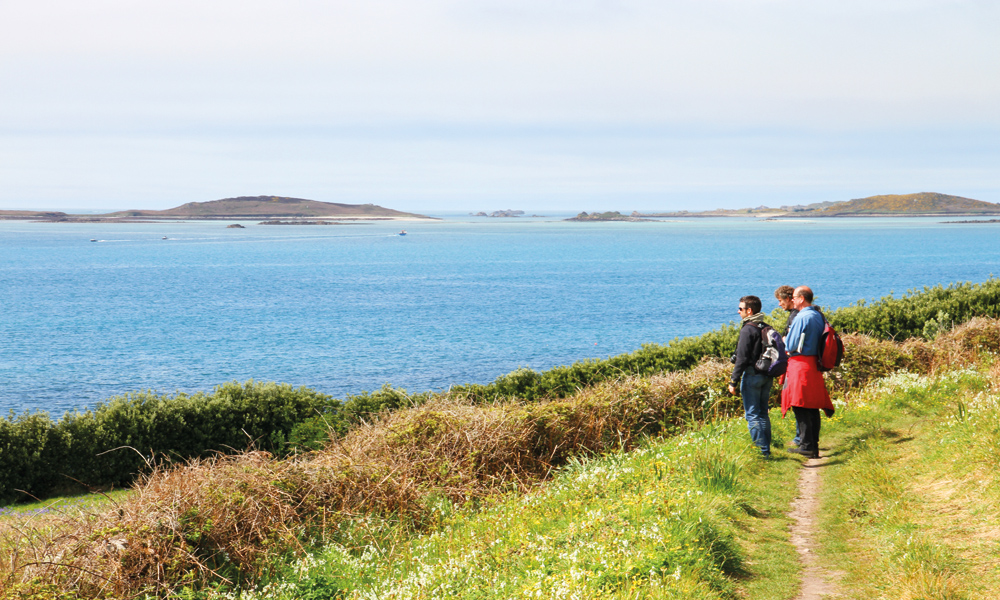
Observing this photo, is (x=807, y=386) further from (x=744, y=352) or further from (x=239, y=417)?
(x=239, y=417)

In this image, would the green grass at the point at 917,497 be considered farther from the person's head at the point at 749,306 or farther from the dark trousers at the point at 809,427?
the person's head at the point at 749,306

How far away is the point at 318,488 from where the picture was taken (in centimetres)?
790

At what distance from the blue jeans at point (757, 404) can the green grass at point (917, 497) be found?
85 cm

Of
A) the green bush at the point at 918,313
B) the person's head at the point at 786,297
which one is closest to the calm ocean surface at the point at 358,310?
the green bush at the point at 918,313

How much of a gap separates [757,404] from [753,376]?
0.36m

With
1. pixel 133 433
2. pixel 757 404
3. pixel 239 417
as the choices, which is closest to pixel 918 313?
pixel 757 404

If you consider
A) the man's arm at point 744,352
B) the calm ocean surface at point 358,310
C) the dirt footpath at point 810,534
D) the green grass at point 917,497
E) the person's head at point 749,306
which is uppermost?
the person's head at point 749,306

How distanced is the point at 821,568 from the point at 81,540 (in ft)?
21.4

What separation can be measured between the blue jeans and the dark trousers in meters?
0.42

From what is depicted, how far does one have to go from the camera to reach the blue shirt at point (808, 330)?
8672mm

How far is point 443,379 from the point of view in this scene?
115ft

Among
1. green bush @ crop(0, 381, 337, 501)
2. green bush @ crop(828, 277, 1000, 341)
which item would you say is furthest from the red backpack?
green bush @ crop(0, 381, 337, 501)

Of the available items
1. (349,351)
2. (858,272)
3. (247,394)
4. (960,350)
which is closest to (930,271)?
(858,272)

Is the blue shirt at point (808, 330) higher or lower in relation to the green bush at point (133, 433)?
higher
